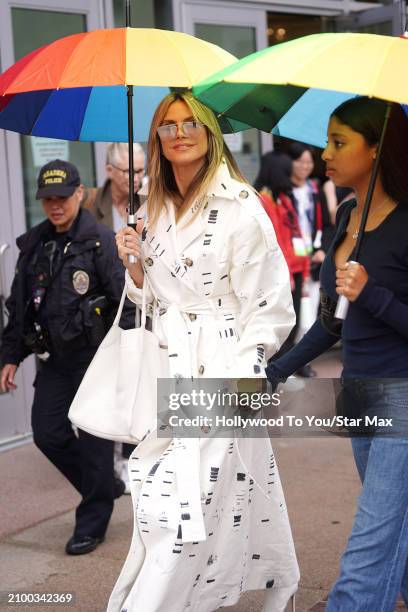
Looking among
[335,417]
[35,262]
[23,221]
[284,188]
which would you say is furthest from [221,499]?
[284,188]

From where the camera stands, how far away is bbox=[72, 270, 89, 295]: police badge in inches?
191

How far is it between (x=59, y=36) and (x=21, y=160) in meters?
0.98

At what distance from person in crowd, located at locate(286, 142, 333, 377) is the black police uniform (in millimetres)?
3776

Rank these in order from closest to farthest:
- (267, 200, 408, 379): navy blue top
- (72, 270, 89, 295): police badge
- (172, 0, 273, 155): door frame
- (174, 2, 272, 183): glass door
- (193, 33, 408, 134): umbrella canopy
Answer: (193, 33, 408, 134): umbrella canopy, (267, 200, 408, 379): navy blue top, (72, 270, 89, 295): police badge, (172, 0, 273, 155): door frame, (174, 2, 272, 183): glass door

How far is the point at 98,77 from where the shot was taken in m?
3.51

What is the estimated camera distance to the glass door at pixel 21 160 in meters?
6.76

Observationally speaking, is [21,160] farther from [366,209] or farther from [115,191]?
[366,209]

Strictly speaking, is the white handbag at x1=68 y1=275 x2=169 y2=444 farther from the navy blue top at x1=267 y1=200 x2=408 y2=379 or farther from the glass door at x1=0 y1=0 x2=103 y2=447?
the glass door at x1=0 y1=0 x2=103 y2=447

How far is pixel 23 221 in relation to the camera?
690cm

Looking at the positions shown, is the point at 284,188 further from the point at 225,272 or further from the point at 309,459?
the point at 225,272

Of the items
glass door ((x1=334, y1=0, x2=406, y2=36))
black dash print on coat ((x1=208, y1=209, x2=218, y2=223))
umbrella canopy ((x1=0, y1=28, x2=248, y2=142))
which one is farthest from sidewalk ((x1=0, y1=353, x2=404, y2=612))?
glass door ((x1=334, y1=0, x2=406, y2=36))

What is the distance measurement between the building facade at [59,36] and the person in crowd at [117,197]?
2.89ft

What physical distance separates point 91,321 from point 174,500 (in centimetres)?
158

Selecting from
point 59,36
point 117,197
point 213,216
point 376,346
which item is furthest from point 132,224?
point 59,36
